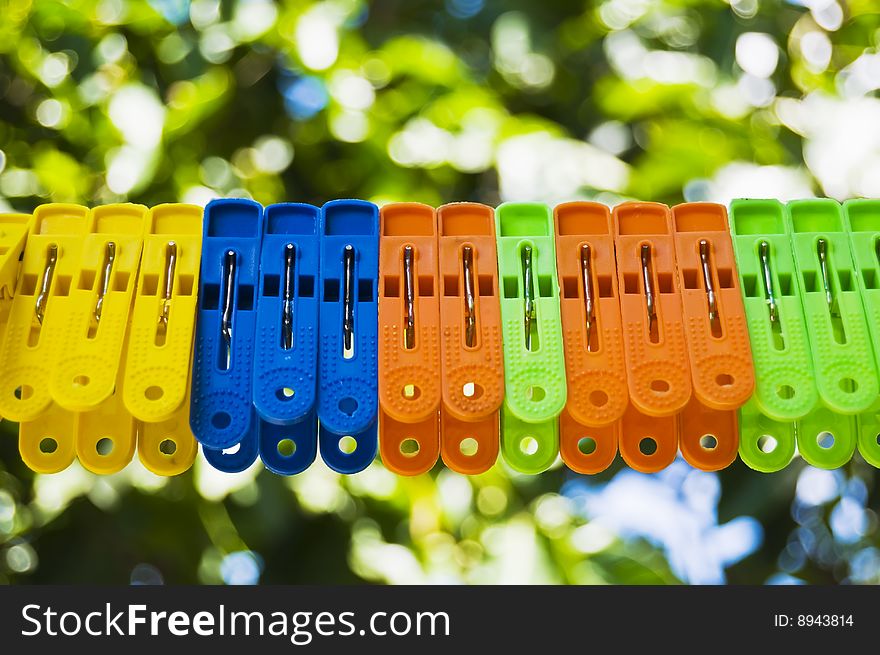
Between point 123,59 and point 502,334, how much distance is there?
116cm

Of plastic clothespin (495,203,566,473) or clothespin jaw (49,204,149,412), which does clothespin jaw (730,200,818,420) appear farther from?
clothespin jaw (49,204,149,412)

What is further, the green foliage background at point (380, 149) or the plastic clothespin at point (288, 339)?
the green foliage background at point (380, 149)

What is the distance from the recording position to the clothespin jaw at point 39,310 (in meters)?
0.79

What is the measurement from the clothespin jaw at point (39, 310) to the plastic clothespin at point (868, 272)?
2.30 ft

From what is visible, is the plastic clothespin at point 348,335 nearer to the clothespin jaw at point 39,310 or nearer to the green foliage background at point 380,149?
the clothespin jaw at point 39,310

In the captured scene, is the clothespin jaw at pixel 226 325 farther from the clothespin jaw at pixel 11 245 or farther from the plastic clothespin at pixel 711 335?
the plastic clothespin at pixel 711 335

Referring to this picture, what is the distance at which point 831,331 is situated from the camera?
2.72 ft

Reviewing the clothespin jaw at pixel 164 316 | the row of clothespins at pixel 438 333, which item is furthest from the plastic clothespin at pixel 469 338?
the clothespin jaw at pixel 164 316

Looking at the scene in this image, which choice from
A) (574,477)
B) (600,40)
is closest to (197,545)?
(574,477)

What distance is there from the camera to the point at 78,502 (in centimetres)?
163

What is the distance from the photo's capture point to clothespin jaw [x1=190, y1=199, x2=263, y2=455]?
2.64ft

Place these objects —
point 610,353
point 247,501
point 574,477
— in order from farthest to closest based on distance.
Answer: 1. point 574,477
2. point 247,501
3. point 610,353

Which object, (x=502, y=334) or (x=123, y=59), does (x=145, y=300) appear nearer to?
(x=502, y=334)

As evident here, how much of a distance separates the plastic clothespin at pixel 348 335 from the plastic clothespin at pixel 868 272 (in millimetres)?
435
